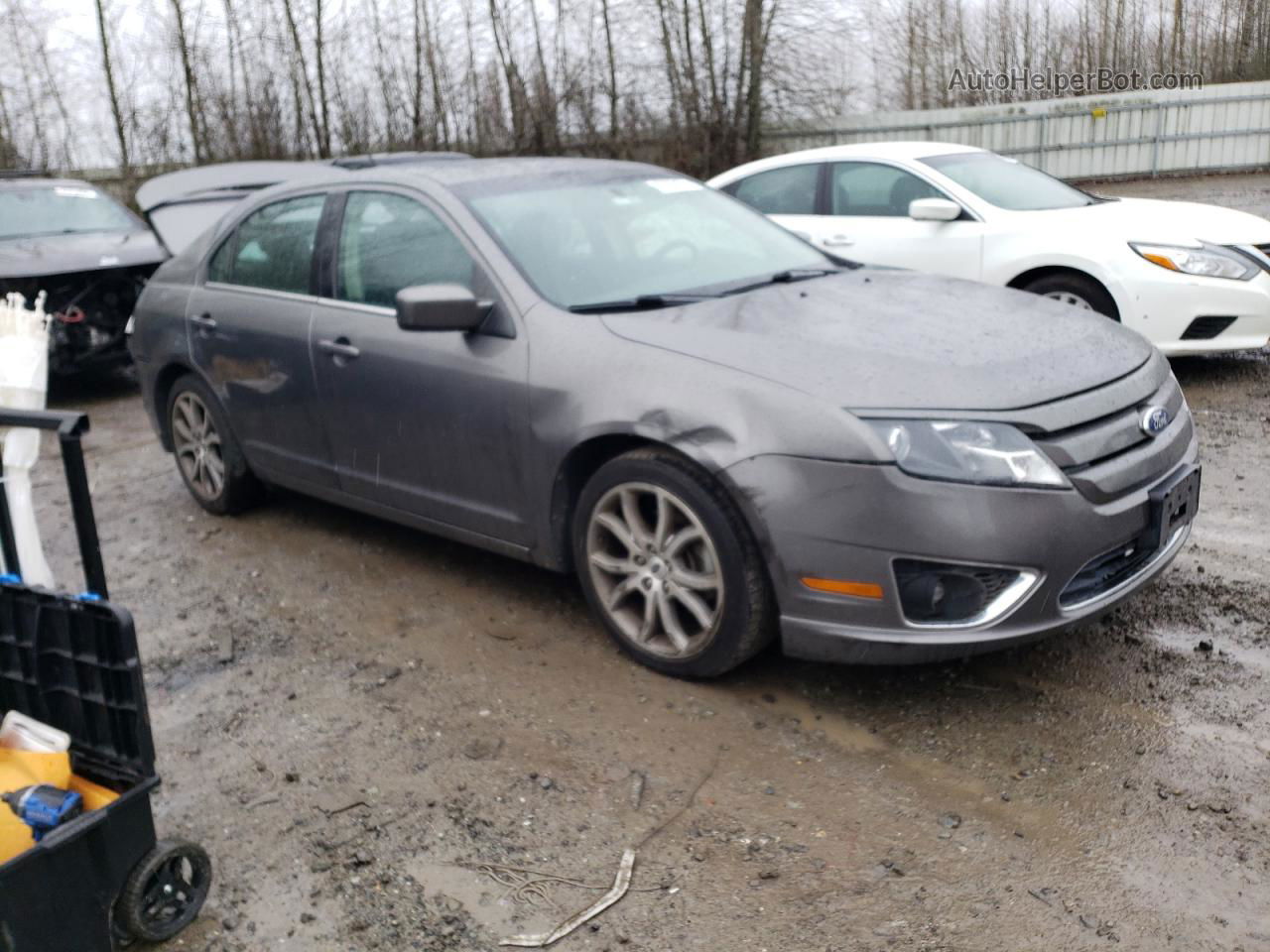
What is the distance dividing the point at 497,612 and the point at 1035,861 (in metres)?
2.23

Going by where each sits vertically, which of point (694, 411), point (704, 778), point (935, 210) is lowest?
point (704, 778)

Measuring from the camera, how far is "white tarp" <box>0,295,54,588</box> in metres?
2.92

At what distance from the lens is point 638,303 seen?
3986 mm

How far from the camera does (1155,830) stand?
2.83 m

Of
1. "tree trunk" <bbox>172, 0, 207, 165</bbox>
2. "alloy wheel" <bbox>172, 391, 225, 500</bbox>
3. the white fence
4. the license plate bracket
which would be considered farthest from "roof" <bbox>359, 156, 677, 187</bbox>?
the white fence

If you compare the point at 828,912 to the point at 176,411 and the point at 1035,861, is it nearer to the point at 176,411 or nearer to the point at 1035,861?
the point at 1035,861

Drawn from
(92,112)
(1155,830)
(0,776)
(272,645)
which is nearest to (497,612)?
(272,645)

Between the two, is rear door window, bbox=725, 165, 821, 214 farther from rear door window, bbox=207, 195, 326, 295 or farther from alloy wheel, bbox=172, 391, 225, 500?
alloy wheel, bbox=172, 391, 225, 500

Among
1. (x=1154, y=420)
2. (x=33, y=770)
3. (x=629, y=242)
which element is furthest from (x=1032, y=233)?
(x=33, y=770)

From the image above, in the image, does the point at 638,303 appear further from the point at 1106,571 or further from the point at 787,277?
the point at 1106,571

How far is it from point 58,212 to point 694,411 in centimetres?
849

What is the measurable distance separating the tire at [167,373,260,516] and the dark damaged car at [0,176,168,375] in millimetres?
3708

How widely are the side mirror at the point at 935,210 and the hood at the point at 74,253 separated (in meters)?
5.76

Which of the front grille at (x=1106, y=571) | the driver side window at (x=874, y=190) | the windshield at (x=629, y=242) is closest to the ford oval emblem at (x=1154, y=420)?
the front grille at (x=1106, y=571)
